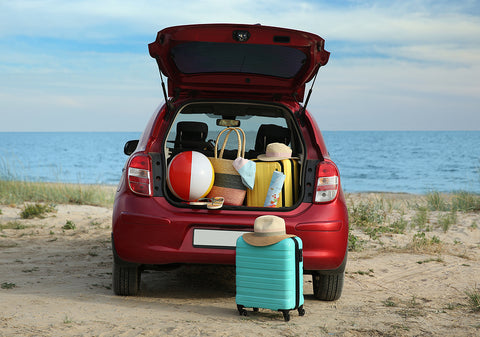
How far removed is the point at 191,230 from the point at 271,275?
2.22ft

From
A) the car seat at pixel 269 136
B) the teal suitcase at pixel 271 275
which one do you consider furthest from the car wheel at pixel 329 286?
the car seat at pixel 269 136

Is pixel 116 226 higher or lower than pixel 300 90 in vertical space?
lower

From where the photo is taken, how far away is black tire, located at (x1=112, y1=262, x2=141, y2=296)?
4488 millimetres

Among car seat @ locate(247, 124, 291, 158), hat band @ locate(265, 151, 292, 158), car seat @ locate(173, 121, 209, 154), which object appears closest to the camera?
hat band @ locate(265, 151, 292, 158)

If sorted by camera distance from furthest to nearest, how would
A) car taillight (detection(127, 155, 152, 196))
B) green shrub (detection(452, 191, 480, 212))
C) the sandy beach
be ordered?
green shrub (detection(452, 191, 480, 212)), car taillight (detection(127, 155, 152, 196)), the sandy beach

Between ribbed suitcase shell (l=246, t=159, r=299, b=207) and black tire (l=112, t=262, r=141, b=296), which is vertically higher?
ribbed suitcase shell (l=246, t=159, r=299, b=207)

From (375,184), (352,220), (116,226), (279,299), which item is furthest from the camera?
(375,184)

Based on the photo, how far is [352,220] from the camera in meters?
8.86

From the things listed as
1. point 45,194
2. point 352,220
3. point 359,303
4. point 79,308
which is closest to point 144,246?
point 79,308

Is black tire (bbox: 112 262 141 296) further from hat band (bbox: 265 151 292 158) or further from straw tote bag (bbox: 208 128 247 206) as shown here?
hat band (bbox: 265 151 292 158)

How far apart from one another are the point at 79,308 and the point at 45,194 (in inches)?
316

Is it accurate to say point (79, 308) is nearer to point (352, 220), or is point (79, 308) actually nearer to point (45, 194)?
point (352, 220)

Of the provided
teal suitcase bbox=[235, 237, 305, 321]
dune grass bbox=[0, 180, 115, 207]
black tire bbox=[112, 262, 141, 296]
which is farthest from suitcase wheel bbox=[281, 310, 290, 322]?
dune grass bbox=[0, 180, 115, 207]

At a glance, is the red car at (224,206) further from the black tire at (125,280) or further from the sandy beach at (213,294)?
the sandy beach at (213,294)
